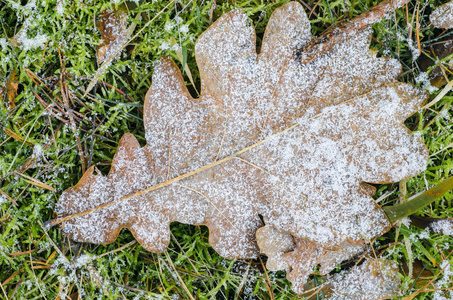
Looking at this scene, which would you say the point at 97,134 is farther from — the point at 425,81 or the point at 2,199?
the point at 425,81

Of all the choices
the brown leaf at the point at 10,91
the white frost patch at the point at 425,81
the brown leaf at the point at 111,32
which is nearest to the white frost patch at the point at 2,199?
the brown leaf at the point at 10,91

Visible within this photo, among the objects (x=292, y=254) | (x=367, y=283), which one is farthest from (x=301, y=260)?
(x=367, y=283)

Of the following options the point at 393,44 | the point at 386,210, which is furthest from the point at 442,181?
the point at 393,44

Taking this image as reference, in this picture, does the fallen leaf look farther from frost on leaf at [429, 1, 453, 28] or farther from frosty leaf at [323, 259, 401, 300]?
frost on leaf at [429, 1, 453, 28]

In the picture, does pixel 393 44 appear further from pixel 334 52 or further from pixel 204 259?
pixel 204 259

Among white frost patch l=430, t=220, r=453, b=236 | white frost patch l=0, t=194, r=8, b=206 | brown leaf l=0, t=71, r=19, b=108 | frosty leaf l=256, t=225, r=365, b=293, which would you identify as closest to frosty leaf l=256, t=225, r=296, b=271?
frosty leaf l=256, t=225, r=365, b=293

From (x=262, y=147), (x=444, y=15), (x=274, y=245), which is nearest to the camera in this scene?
(x=262, y=147)

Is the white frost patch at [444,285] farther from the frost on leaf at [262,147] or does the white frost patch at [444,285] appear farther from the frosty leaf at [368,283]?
the frost on leaf at [262,147]
